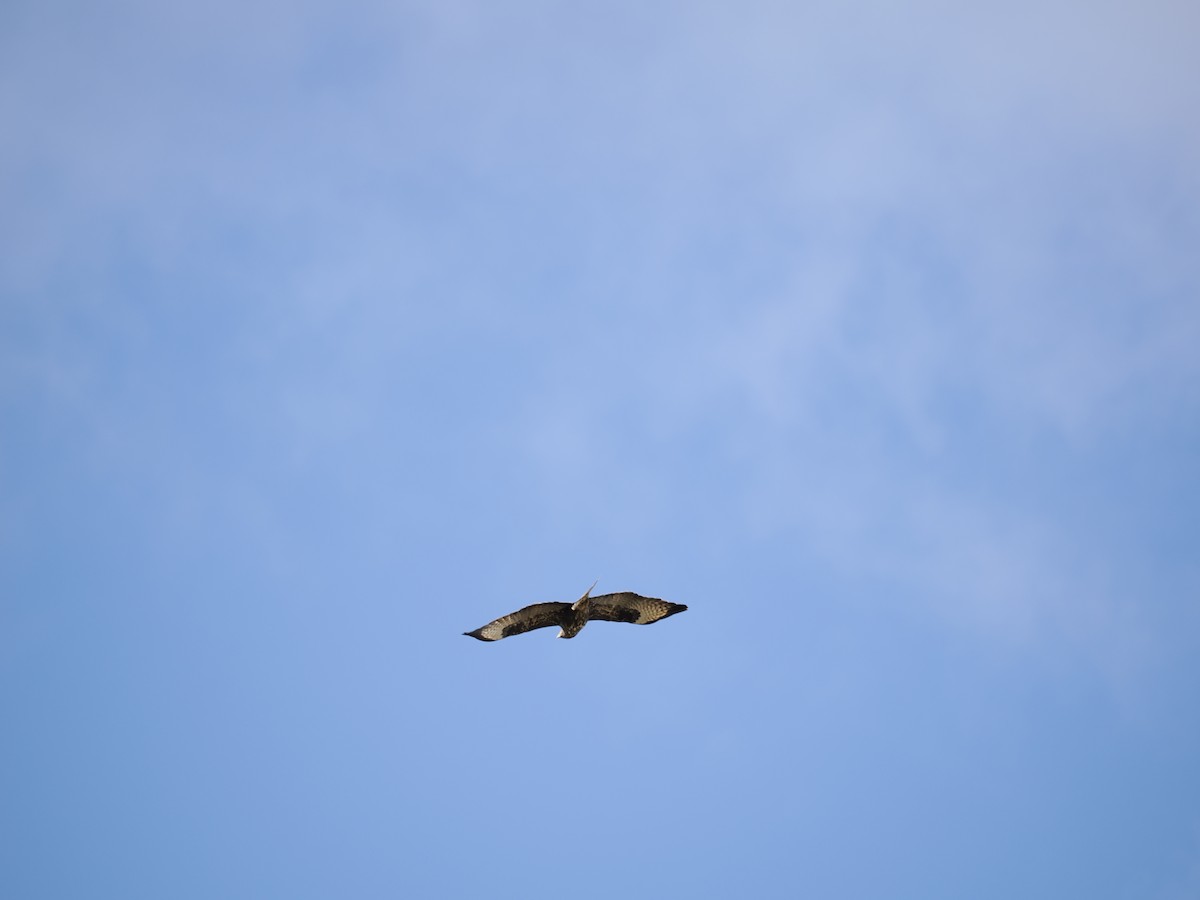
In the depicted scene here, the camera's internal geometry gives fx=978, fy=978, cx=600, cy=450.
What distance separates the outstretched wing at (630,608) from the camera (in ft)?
111

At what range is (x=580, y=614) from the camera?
33625 millimetres

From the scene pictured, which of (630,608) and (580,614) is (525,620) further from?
(630,608)

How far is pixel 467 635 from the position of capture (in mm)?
32531

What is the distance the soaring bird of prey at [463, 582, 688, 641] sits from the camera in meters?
33.4

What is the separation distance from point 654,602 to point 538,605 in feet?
13.7

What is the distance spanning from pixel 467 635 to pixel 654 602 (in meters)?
6.60

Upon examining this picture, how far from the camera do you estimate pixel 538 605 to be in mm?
33062

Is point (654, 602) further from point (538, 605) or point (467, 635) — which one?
point (467, 635)

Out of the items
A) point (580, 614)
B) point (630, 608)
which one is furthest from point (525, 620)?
point (630, 608)

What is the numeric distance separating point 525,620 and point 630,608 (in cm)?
369

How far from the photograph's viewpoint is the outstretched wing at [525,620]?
33.2 meters

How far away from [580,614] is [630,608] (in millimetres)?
1863

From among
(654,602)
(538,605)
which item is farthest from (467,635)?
(654,602)

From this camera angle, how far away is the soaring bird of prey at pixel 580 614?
1314 inches
